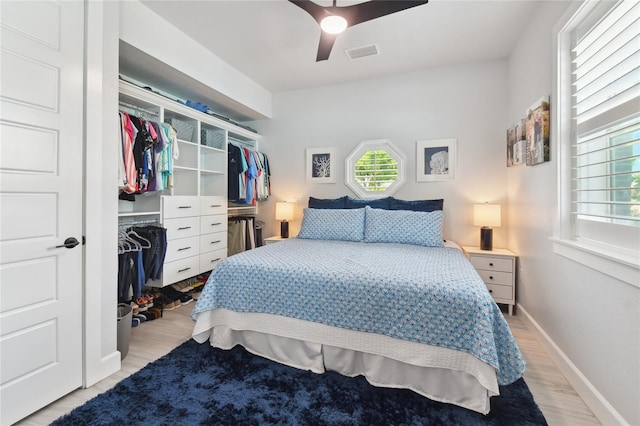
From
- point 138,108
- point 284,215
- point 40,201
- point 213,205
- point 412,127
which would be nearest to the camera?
point 40,201

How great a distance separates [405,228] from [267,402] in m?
1.95

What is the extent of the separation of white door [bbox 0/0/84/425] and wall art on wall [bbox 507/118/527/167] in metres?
3.35

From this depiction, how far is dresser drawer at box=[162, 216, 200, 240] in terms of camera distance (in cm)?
271

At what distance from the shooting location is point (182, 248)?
2859mm

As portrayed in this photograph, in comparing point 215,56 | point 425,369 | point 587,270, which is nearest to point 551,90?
point 587,270

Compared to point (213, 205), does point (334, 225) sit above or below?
below

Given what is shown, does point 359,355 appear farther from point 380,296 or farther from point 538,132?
point 538,132

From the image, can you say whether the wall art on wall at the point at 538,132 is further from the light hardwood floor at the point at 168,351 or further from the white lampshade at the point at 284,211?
the white lampshade at the point at 284,211

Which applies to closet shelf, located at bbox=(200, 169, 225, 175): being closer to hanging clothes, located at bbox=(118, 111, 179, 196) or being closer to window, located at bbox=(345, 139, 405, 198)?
hanging clothes, located at bbox=(118, 111, 179, 196)

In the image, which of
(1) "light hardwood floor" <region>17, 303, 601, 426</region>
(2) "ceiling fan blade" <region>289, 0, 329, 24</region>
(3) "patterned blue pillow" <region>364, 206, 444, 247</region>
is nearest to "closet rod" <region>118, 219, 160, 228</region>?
(1) "light hardwood floor" <region>17, 303, 601, 426</region>

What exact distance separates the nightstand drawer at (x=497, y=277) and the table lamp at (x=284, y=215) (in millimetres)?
2362

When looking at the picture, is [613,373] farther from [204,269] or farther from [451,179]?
[204,269]

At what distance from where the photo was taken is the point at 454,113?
3.36m

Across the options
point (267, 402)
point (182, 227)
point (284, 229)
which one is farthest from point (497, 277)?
point (182, 227)
